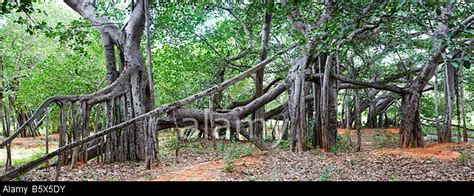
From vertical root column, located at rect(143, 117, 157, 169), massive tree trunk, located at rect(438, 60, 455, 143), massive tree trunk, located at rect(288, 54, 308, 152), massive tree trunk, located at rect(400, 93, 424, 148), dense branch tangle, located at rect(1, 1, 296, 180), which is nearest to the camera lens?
vertical root column, located at rect(143, 117, 157, 169)

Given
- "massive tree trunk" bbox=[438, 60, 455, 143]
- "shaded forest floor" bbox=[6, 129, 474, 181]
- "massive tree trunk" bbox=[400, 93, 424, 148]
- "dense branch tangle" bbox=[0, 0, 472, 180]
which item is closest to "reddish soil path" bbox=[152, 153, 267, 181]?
"shaded forest floor" bbox=[6, 129, 474, 181]

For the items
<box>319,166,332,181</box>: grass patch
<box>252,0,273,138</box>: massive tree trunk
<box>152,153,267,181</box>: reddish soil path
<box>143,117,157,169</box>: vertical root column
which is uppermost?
<box>252,0,273,138</box>: massive tree trunk

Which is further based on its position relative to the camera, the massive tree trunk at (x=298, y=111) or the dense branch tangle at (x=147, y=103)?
the massive tree trunk at (x=298, y=111)

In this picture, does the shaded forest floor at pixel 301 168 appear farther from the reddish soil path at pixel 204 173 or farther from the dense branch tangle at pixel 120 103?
the dense branch tangle at pixel 120 103

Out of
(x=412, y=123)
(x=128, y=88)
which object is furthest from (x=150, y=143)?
(x=412, y=123)

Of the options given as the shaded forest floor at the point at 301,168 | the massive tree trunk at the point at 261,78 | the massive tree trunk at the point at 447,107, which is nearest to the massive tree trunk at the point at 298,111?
the shaded forest floor at the point at 301,168

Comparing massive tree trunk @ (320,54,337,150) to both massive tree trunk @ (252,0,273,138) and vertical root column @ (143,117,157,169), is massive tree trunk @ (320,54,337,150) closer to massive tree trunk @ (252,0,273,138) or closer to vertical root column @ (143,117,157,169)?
massive tree trunk @ (252,0,273,138)

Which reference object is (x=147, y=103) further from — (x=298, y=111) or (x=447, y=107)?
(x=447, y=107)

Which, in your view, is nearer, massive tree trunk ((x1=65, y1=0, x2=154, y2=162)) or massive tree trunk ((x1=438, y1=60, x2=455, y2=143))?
massive tree trunk ((x1=65, y1=0, x2=154, y2=162))

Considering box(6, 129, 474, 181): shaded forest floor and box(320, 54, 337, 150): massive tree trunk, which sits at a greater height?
box(320, 54, 337, 150): massive tree trunk

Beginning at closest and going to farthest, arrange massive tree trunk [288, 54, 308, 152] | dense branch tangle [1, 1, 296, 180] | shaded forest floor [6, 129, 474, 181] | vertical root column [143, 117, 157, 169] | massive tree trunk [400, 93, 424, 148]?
shaded forest floor [6, 129, 474, 181] → vertical root column [143, 117, 157, 169] → dense branch tangle [1, 1, 296, 180] → massive tree trunk [288, 54, 308, 152] → massive tree trunk [400, 93, 424, 148]

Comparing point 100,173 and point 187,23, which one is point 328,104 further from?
point 100,173

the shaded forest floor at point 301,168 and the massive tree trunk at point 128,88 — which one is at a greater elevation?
the massive tree trunk at point 128,88
